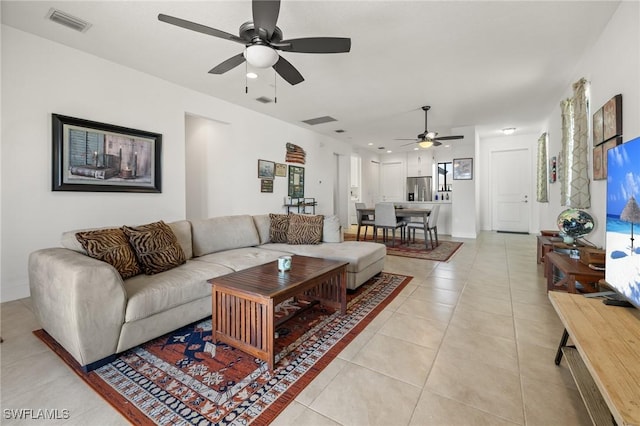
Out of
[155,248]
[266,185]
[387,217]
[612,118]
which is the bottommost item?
[155,248]

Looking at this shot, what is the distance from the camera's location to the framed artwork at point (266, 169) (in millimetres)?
5359

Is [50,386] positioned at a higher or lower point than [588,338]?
lower

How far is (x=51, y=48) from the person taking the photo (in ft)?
9.53

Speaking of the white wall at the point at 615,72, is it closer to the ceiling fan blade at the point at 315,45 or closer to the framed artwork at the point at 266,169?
the ceiling fan blade at the point at 315,45

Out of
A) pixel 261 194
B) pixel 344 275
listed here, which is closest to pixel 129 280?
pixel 344 275

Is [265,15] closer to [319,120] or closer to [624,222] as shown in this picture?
[624,222]

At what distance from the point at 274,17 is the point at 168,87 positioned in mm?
2764

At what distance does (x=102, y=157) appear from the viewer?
3.27 metres

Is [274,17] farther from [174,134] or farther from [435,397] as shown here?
[174,134]

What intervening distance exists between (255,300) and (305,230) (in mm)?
1834

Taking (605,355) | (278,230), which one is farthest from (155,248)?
(605,355)

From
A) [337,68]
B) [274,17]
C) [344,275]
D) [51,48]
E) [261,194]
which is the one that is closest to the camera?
[274,17]

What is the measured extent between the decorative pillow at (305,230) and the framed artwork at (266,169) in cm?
208

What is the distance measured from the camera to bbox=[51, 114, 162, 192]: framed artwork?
2.95 m
